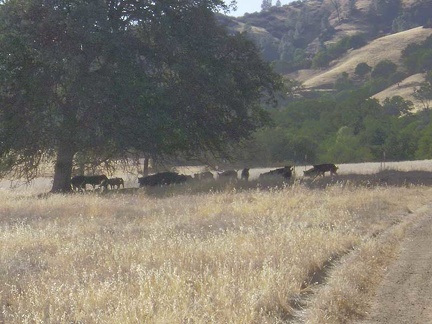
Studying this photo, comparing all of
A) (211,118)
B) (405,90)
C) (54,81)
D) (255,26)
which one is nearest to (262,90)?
(211,118)

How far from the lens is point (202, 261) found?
852cm

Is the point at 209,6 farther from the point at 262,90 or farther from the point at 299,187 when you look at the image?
the point at 299,187

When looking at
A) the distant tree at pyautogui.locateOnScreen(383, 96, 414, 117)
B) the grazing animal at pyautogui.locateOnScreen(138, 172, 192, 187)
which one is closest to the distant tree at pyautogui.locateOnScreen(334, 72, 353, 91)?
the distant tree at pyautogui.locateOnScreen(383, 96, 414, 117)

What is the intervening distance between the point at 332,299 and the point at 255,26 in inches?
7796

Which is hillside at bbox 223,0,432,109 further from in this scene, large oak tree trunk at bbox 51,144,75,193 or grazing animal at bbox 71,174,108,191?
large oak tree trunk at bbox 51,144,75,193

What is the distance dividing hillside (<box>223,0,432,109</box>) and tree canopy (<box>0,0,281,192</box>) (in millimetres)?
69275

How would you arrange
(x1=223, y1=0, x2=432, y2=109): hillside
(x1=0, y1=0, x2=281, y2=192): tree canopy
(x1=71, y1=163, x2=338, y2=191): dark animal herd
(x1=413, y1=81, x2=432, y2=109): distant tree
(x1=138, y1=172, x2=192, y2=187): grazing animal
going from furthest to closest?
(x1=223, y1=0, x2=432, y2=109): hillside
(x1=413, y1=81, x2=432, y2=109): distant tree
(x1=138, y1=172, x2=192, y2=187): grazing animal
(x1=71, y1=163, x2=338, y2=191): dark animal herd
(x1=0, y1=0, x2=281, y2=192): tree canopy

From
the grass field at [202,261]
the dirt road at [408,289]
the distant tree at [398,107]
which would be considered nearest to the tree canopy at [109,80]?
the grass field at [202,261]

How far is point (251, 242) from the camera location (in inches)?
385

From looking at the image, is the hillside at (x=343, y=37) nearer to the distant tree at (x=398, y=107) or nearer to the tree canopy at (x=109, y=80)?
the distant tree at (x=398, y=107)

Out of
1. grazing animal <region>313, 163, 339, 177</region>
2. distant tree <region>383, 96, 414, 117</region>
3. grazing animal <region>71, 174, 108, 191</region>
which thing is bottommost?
grazing animal <region>71, 174, 108, 191</region>

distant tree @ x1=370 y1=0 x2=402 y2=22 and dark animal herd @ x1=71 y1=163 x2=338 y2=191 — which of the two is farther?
distant tree @ x1=370 y1=0 x2=402 y2=22

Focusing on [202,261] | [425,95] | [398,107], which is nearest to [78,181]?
[202,261]

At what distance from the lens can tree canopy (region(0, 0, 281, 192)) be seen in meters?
22.6
